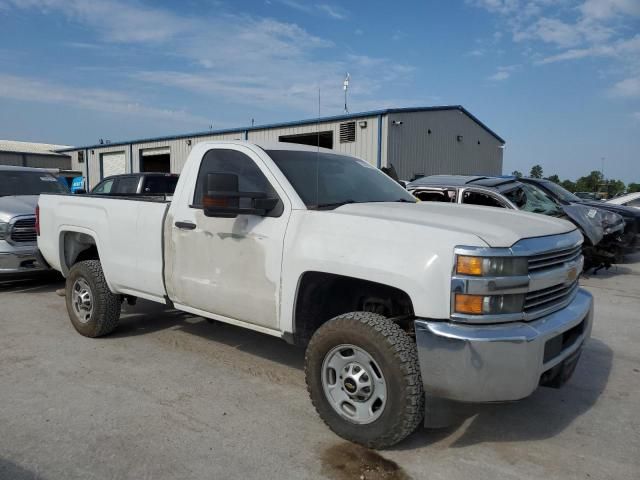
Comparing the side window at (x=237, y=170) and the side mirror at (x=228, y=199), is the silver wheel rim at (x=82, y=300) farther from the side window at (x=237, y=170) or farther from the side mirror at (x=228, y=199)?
the side mirror at (x=228, y=199)

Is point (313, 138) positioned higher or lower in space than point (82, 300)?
higher

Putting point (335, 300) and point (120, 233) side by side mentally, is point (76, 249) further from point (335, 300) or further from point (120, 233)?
point (335, 300)

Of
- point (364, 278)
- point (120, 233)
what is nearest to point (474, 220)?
point (364, 278)

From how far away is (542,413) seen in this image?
3645 mm

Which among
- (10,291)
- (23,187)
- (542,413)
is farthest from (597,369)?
(23,187)

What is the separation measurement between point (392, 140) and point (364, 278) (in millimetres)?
16151

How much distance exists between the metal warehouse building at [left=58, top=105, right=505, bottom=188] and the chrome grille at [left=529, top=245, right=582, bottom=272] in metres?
12.3

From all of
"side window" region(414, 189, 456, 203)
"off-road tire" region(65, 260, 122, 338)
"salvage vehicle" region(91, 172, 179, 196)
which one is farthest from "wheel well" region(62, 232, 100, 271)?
"side window" region(414, 189, 456, 203)

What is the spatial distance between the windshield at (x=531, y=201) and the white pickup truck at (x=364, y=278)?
4695 millimetres

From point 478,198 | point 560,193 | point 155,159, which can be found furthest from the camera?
point 155,159

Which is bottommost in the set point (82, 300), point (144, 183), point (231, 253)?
point (82, 300)

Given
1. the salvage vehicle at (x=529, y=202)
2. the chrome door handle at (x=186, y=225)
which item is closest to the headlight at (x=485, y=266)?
the chrome door handle at (x=186, y=225)

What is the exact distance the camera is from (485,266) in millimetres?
2711

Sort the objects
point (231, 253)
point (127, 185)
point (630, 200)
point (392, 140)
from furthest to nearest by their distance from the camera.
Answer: point (392, 140) → point (630, 200) → point (127, 185) → point (231, 253)
